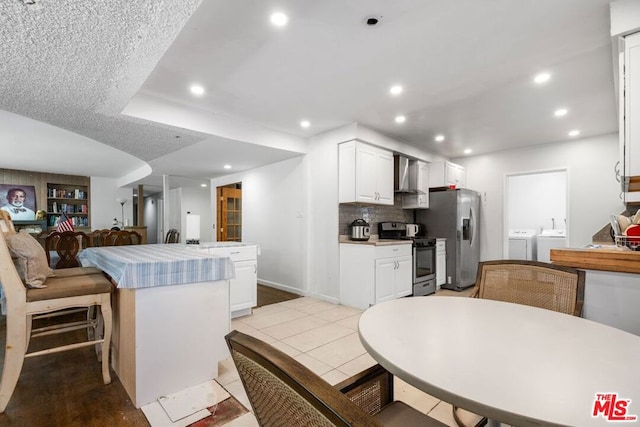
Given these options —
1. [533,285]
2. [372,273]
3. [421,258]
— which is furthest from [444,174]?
[533,285]

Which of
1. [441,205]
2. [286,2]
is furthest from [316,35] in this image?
[441,205]

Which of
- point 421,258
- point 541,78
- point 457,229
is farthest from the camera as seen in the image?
point 457,229

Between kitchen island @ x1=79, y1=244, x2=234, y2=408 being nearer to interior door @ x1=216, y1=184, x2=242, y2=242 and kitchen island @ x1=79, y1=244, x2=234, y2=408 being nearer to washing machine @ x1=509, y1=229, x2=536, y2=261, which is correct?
interior door @ x1=216, y1=184, x2=242, y2=242

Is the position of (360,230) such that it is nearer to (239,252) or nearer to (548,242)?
(239,252)

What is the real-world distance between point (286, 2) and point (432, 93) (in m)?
1.82

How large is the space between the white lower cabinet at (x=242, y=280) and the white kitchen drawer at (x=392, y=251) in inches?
60.4

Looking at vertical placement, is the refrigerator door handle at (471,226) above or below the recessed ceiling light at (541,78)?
below

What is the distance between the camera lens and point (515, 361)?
0.82 m

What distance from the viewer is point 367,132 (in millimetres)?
3992

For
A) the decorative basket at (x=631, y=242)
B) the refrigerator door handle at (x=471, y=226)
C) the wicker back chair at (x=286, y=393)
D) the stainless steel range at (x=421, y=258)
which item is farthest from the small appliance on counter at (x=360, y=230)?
the wicker back chair at (x=286, y=393)

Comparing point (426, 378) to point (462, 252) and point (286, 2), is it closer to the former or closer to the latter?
point (286, 2)

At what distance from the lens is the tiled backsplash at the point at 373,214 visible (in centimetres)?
421

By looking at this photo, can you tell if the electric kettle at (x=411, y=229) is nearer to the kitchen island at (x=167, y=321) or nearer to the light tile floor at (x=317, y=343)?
the light tile floor at (x=317, y=343)

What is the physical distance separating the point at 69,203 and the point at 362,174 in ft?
27.3
